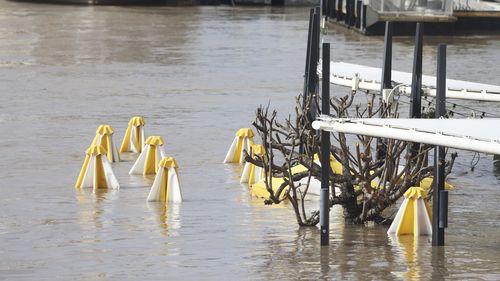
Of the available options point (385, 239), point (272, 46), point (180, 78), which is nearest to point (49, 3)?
point (272, 46)

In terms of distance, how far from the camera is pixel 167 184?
15320 mm

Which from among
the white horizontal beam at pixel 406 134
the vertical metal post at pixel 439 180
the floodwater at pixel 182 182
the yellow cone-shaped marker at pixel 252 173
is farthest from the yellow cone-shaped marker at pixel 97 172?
the vertical metal post at pixel 439 180

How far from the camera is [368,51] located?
36.3 metres

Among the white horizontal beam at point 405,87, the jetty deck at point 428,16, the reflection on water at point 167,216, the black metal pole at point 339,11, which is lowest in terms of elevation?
the black metal pole at point 339,11

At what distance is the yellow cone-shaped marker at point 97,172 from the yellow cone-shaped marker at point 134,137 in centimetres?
295

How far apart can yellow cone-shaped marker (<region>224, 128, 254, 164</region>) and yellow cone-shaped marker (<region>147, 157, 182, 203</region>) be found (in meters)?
2.79

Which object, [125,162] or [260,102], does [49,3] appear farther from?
[125,162]

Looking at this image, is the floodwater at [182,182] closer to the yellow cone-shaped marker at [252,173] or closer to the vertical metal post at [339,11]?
the yellow cone-shaped marker at [252,173]

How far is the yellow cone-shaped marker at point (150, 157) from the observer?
1714 centimetres

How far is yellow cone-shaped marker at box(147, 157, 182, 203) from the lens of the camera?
1515 centimetres

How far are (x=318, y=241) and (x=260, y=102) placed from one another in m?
12.6

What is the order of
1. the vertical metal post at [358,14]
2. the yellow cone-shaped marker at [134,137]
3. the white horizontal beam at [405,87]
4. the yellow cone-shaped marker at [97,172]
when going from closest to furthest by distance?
1. the yellow cone-shaped marker at [97,172]
2. the white horizontal beam at [405,87]
3. the yellow cone-shaped marker at [134,137]
4. the vertical metal post at [358,14]

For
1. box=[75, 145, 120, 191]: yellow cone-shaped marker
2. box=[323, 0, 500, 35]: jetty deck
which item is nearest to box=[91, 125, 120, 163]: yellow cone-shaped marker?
box=[75, 145, 120, 191]: yellow cone-shaped marker

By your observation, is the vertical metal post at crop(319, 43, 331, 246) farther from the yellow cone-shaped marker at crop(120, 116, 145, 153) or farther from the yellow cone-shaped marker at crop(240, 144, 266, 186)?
the yellow cone-shaped marker at crop(120, 116, 145, 153)
